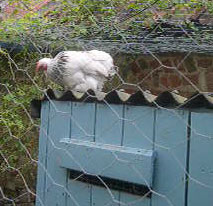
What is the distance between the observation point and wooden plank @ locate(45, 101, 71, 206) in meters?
1.15

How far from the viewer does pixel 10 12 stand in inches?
92.3

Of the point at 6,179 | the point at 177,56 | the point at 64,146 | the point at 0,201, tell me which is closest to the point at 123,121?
the point at 64,146

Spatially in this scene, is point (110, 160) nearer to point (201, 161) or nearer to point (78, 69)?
point (201, 161)

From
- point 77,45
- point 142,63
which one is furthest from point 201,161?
point 142,63

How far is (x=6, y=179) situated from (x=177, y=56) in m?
1.78

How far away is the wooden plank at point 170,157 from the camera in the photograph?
89 cm

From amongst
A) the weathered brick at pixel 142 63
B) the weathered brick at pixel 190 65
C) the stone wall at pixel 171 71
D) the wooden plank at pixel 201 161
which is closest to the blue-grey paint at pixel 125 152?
the wooden plank at pixel 201 161

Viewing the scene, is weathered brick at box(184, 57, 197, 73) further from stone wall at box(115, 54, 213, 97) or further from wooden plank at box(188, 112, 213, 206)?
wooden plank at box(188, 112, 213, 206)

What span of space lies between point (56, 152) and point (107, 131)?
210 millimetres

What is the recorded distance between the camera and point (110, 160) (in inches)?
39.0

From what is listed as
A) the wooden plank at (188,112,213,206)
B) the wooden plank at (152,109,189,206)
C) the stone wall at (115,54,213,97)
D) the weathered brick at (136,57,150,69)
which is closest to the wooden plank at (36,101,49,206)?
the wooden plank at (152,109,189,206)

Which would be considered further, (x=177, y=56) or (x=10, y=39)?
(x=177, y=56)

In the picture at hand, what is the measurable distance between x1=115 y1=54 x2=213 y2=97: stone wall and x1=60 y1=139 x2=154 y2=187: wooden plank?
1992 mm

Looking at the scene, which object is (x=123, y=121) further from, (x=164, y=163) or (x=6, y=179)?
A: (x=6, y=179)
